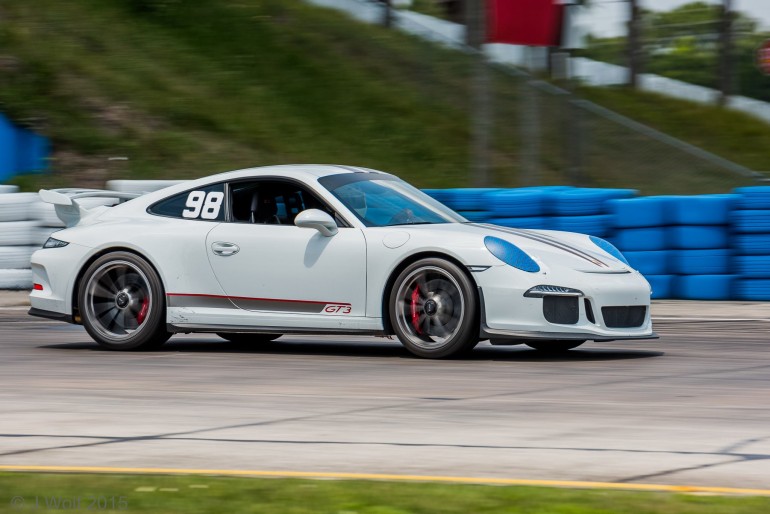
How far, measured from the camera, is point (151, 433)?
589 centimetres

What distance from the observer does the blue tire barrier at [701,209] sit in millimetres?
13227

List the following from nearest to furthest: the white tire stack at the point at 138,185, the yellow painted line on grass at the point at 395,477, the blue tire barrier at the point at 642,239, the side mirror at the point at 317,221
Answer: the yellow painted line on grass at the point at 395,477, the side mirror at the point at 317,221, the blue tire barrier at the point at 642,239, the white tire stack at the point at 138,185

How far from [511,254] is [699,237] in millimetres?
5396

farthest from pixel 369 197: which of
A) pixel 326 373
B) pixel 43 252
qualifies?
pixel 43 252

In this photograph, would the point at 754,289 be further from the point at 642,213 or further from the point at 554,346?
the point at 554,346

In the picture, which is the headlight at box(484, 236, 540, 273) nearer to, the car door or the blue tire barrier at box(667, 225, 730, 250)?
the car door

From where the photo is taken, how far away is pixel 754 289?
519 inches

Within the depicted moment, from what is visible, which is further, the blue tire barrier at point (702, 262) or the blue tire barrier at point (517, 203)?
the blue tire barrier at point (517, 203)

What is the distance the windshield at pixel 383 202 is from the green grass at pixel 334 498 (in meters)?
4.41

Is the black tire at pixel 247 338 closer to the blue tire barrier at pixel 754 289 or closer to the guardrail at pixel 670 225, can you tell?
the guardrail at pixel 670 225

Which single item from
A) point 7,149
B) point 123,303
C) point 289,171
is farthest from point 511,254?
point 7,149

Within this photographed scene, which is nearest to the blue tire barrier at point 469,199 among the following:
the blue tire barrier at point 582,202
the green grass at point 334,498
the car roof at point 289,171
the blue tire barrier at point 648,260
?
the blue tire barrier at point 582,202

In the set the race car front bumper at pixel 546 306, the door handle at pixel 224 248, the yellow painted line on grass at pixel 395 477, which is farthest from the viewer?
the door handle at pixel 224 248

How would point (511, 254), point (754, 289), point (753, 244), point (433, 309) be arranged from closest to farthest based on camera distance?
point (511, 254) < point (433, 309) < point (753, 244) < point (754, 289)
